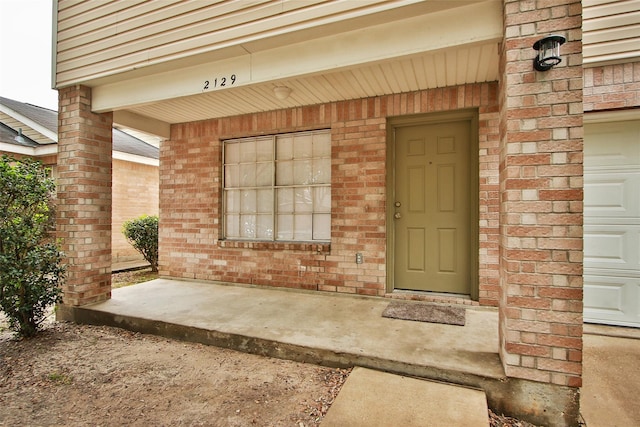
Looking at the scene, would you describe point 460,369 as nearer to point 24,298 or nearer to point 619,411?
point 619,411

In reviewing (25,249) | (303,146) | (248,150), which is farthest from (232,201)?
(25,249)

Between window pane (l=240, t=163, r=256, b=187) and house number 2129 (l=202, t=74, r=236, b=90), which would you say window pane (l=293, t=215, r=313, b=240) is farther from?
house number 2129 (l=202, t=74, r=236, b=90)

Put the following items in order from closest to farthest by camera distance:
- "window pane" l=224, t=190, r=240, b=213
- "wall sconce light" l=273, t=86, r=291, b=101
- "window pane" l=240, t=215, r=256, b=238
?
1. "wall sconce light" l=273, t=86, r=291, b=101
2. "window pane" l=240, t=215, r=256, b=238
3. "window pane" l=224, t=190, r=240, b=213

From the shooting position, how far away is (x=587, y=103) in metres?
2.81

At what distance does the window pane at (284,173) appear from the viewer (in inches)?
173

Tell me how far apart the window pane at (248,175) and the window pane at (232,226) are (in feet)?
1.70

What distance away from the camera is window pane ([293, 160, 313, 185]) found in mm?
4285

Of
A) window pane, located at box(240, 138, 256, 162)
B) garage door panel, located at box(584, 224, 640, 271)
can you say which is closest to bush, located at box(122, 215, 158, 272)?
window pane, located at box(240, 138, 256, 162)

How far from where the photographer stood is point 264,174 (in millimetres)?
4578

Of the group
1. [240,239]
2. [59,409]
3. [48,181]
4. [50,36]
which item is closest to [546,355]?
[59,409]

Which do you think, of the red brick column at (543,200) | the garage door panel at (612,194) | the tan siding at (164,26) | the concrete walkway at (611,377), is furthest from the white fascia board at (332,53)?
the concrete walkway at (611,377)

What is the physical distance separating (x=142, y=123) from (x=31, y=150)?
14.3ft

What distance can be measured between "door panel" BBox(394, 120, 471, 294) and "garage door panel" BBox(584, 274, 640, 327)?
42.6 inches

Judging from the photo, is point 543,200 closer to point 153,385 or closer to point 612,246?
point 612,246
